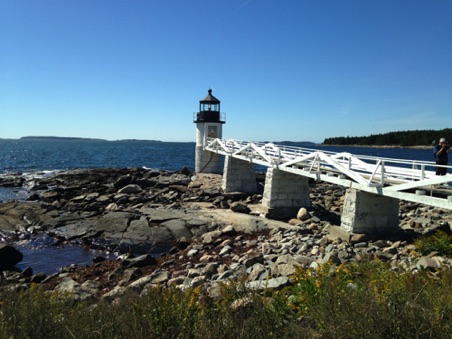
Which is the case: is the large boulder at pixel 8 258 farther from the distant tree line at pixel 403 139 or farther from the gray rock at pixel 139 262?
the distant tree line at pixel 403 139

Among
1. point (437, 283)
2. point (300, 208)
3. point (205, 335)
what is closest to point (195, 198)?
point (300, 208)

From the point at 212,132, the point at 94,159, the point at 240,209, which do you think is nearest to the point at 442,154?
the point at 240,209

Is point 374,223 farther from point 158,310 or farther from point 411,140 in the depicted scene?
point 411,140

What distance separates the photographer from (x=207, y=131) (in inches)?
1189

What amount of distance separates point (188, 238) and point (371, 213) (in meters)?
6.72

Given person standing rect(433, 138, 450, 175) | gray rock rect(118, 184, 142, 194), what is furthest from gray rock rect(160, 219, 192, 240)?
person standing rect(433, 138, 450, 175)

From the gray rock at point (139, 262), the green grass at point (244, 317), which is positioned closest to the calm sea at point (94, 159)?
the gray rock at point (139, 262)

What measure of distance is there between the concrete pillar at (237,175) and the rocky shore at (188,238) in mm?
1004

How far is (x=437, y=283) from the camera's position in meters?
5.75

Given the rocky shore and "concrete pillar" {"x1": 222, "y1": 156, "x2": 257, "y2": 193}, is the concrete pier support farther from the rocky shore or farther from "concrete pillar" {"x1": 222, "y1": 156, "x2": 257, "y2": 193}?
"concrete pillar" {"x1": 222, "y1": 156, "x2": 257, "y2": 193}

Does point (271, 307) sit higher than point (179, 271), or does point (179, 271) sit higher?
point (271, 307)

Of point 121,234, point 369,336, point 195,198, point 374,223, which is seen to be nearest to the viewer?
point 369,336

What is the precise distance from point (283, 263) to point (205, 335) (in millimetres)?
4769

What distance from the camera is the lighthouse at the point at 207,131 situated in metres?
29.7
